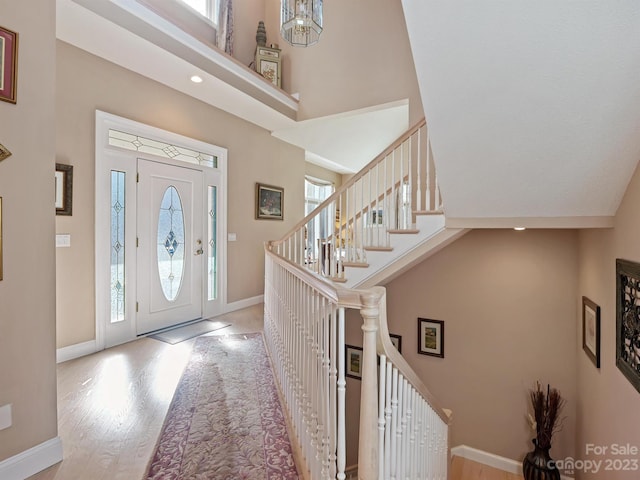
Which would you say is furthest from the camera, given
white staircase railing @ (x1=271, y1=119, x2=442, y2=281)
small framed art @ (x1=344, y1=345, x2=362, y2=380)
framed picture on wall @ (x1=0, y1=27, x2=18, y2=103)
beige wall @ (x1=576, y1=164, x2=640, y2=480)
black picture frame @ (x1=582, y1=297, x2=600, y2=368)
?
small framed art @ (x1=344, y1=345, x2=362, y2=380)

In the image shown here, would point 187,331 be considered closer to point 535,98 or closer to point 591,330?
point 535,98

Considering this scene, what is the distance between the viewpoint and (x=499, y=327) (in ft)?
11.5

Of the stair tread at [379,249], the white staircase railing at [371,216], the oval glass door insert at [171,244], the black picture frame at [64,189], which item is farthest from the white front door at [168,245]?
the stair tread at [379,249]

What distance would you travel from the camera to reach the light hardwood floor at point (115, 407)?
162 centimetres

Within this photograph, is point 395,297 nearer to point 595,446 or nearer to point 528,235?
point 528,235

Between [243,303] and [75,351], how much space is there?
216 centimetres

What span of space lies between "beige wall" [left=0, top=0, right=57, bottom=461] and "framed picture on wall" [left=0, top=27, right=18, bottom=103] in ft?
0.08

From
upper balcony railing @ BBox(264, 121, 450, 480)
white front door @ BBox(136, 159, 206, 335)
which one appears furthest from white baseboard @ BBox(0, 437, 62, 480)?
white front door @ BBox(136, 159, 206, 335)

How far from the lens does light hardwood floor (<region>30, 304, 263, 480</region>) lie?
1.62m

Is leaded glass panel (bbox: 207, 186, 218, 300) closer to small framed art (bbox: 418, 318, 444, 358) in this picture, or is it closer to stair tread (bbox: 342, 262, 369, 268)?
stair tread (bbox: 342, 262, 369, 268)

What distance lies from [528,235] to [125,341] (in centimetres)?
429

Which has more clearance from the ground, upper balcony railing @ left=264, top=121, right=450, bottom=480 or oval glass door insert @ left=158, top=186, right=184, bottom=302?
oval glass door insert @ left=158, top=186, right=184, bottom=302

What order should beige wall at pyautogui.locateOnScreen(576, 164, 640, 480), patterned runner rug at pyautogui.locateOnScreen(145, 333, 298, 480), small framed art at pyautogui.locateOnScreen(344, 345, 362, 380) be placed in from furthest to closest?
small framed art at pyautogui.locateOnScreen(344, 345, 362, 380) < beige wall at pyautogui.locateOnScreen(576, 164, 640, 480) < patterned runner rug at pyautogui.locateOnScreen(145, 333, 298, 480)

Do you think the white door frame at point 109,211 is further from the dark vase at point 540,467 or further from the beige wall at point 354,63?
the dark vase at point 540,467
